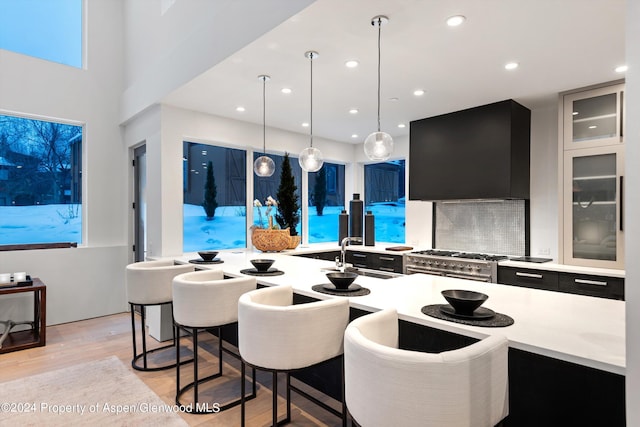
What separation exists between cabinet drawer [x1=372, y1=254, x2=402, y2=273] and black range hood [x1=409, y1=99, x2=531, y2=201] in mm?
780

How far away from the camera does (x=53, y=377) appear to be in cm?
301

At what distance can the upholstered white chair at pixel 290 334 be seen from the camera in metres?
1.71

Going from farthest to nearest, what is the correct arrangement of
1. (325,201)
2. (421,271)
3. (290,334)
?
1. (325,201)
2. (421,271)
3. (290,334)

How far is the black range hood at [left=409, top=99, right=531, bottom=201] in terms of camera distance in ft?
11.9

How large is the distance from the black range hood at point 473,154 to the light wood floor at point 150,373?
257 cm

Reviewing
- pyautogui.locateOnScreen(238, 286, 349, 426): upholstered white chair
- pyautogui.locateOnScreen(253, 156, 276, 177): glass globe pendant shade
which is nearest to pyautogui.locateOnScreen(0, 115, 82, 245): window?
pyautogui.locateOnScreen(253, 156, 276, 177): glass globe pendant shade

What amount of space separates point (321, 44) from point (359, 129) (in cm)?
260

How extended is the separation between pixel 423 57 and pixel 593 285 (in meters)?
2.30

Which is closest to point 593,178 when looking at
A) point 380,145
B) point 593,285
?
point 593,285

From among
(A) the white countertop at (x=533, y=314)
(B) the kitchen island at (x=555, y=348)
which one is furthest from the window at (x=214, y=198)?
(B) the kitchen island at (x=555, y=348)

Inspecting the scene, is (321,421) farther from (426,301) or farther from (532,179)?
(532,179)

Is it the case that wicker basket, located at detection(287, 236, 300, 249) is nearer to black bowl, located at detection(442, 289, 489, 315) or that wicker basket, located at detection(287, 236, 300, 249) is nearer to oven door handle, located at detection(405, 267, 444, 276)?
oven door handle, located at detection(405, 267, 444, 276)

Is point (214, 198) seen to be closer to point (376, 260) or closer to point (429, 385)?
point (376, 260)

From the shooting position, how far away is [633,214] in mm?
979
